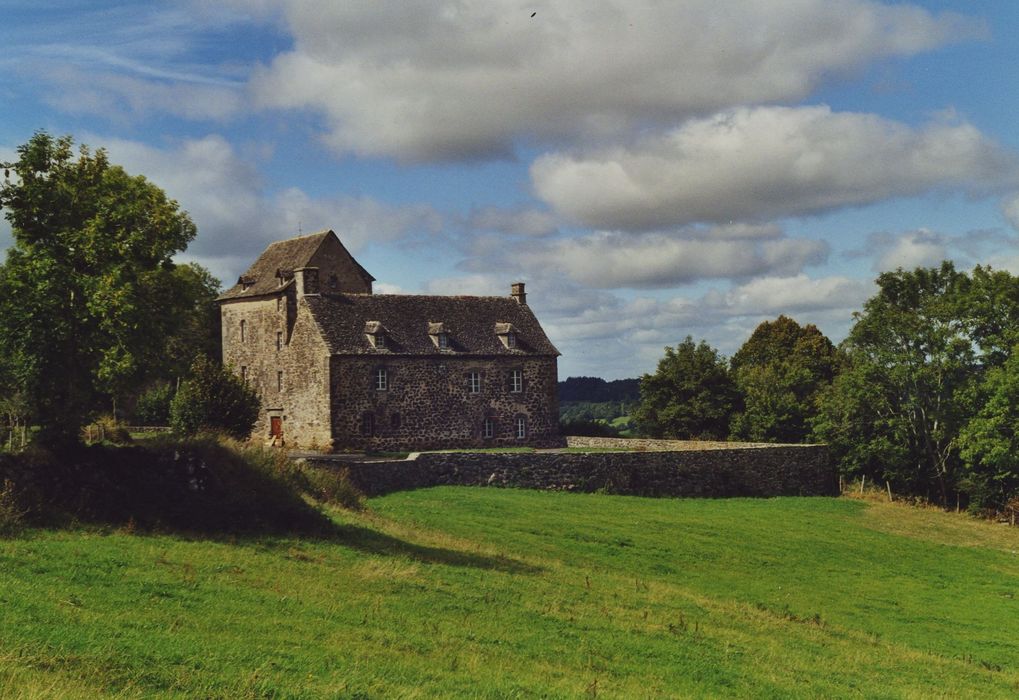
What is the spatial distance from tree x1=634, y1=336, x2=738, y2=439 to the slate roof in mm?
20695

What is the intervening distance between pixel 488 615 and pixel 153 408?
4937 cm

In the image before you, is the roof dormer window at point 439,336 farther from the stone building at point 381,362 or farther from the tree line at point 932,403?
the tree line at point 932,403

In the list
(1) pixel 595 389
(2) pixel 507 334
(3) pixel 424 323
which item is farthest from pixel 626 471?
(1) pixel 595 389

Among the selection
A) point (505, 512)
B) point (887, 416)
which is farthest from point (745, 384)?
point (505, 512)

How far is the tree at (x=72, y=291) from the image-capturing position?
69.2ft

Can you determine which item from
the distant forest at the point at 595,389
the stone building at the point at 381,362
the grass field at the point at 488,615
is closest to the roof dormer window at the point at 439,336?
the stone building at the point at 381,362

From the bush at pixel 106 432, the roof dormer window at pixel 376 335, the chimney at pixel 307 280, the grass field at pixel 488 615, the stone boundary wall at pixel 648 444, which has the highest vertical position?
the chimney at pixel 307 280

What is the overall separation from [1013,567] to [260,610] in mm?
28502

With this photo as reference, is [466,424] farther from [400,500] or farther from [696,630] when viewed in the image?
[696,630]

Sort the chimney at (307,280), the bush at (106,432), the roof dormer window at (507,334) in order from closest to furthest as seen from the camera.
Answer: the bush at (106,432)
the chimney at (307,280)
the roof dormer window at (507,334)

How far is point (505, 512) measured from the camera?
31281 mm

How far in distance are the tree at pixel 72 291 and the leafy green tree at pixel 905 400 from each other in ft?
120

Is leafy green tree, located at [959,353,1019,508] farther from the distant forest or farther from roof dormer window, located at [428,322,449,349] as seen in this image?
the distant forest

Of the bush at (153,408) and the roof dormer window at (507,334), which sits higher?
the roof dormer window at (507,334)
